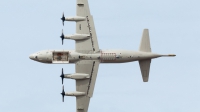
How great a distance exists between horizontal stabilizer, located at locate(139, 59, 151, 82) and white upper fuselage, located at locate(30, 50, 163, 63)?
122cm

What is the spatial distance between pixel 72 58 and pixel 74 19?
6085 millimetres

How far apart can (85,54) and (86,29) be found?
3980mm

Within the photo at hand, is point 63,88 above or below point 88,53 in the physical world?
below

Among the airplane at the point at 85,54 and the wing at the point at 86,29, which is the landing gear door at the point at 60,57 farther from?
the wing at the point at 86,29

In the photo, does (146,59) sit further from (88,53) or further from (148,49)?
(88,53)

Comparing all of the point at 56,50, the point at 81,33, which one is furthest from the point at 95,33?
the point at 56,50

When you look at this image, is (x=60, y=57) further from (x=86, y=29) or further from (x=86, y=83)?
(x=86, y=29)

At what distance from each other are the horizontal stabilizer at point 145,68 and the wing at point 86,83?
7.26 m

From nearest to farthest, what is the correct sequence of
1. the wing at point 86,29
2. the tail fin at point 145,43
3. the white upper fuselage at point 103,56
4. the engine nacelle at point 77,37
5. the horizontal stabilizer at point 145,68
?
the engine nacelle at point 77,37 → the white upper fuselage at point 103,56 → the wing at point 86,29 → the tail fin at point 145,43 → the horizontal stabilizer at point 145,68

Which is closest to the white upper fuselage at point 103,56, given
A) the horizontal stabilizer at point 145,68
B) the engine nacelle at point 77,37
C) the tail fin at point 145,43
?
the tail fin at point 145,43

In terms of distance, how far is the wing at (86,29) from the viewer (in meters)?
63.9

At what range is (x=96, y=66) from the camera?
64.2m

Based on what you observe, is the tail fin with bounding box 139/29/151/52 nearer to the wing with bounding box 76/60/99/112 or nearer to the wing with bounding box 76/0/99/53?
the wing with bounding box 76/0/99/53

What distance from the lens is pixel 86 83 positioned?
2557 inches
